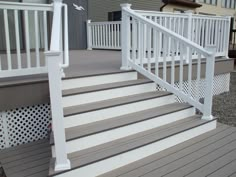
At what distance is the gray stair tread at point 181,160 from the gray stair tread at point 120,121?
454mm

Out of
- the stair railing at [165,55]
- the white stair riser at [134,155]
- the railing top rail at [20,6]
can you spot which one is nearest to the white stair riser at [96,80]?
the stair railing at [165,55]

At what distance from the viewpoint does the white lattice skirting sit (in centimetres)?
307

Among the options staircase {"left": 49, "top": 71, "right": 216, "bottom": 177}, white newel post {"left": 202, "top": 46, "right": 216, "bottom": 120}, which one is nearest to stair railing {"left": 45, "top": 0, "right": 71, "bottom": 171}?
staircase {"left": 49, "top": 71, "right": 216, "bottom": 177}

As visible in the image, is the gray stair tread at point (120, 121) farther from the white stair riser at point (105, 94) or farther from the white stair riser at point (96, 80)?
the white stair riser at point (96, 80)

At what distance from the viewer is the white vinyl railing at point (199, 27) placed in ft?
14.8

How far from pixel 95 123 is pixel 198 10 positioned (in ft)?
54.1

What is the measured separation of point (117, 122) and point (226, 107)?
9.52 ft

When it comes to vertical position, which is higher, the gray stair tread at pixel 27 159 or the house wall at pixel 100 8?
the house wall at pixel 100 8

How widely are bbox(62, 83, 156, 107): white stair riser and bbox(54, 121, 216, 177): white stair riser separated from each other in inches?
36.2

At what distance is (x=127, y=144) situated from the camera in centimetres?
271

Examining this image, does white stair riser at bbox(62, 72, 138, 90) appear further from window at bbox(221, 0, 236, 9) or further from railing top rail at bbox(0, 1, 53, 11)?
window at bbox(221, 0, 236, 9)

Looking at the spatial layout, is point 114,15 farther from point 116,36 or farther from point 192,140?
point 192,140

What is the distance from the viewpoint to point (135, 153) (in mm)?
2662

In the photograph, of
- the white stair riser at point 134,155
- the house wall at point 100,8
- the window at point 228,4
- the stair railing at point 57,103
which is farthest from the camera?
the window at point 228,4
